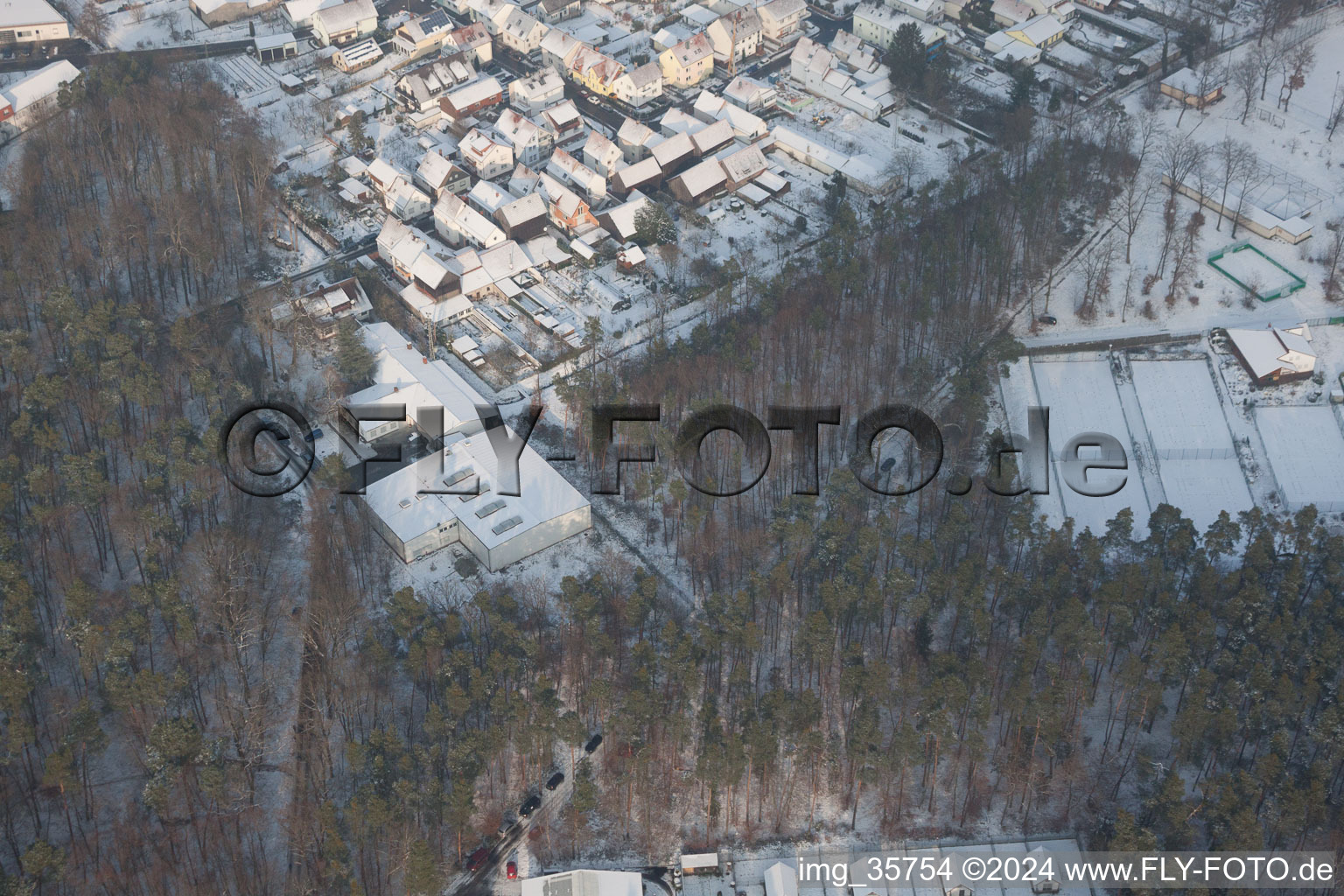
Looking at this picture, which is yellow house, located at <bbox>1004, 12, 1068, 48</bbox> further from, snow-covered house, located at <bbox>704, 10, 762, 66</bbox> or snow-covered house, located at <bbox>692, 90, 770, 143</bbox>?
snow-covered house, located at <bbox>692, 90, 770, 143</bbox>

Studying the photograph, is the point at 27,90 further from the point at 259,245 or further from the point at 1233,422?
the point at 1233,422

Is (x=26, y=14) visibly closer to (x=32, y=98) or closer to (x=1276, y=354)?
(x=32, y=98)

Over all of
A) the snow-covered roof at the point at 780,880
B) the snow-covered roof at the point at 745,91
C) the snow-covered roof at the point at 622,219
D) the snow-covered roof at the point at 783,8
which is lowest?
the snow-covered roof at the point at 780,880

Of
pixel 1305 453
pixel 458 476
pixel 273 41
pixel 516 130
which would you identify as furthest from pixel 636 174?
pixel 1305 453

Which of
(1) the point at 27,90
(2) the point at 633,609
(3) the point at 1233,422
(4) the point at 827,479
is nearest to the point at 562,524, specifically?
(2) the point at 633,609

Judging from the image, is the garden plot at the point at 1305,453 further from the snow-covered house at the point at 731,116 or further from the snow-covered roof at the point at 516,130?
the snow-covered roof at the point at 516,130

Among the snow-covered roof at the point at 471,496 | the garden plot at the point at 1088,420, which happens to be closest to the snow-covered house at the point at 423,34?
the snow-covered roof at the point at 471,496
